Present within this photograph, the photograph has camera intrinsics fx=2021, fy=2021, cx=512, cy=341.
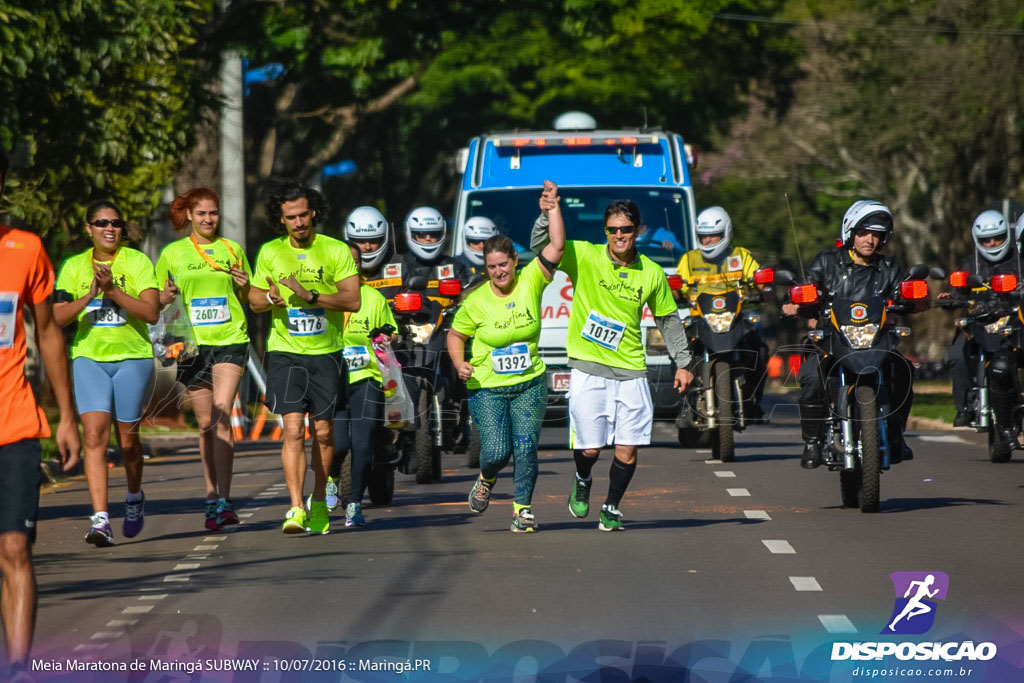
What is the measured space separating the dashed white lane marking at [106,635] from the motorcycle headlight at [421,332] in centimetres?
761

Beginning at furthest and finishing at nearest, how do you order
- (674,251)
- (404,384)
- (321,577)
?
(674,251)
(404,384)
(321,577)

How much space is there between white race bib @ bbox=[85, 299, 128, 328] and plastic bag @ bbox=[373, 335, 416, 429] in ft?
7.10

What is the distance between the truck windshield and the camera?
20.0 m

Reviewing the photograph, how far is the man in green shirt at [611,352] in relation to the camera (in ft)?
38.7

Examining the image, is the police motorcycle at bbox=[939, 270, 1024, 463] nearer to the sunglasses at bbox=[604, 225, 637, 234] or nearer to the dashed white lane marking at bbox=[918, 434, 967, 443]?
the dashed white lane marking at bbox=[918, 434, 967, 443]

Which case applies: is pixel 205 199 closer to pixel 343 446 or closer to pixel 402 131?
pixel 343 446

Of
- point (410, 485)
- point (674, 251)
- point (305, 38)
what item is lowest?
point (410, 485)

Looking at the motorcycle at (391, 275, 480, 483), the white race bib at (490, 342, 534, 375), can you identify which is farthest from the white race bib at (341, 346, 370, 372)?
the motorcycle at (391, 275, 480, 483)

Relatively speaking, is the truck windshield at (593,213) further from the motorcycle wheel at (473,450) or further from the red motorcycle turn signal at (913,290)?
the red motorcycle turn signal at (913,290)

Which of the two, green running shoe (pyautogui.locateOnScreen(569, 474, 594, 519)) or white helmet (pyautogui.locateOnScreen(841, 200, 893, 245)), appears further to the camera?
white helmet (pyautogui.locateOnScreen(841, 200, 893, 245))

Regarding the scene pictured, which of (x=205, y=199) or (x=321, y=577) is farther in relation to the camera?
(x=205, y=199)

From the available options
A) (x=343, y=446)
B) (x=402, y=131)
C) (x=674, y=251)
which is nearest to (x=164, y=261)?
(x=343, y=446)

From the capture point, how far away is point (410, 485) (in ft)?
50.3

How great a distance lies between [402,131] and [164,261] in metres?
29.2
